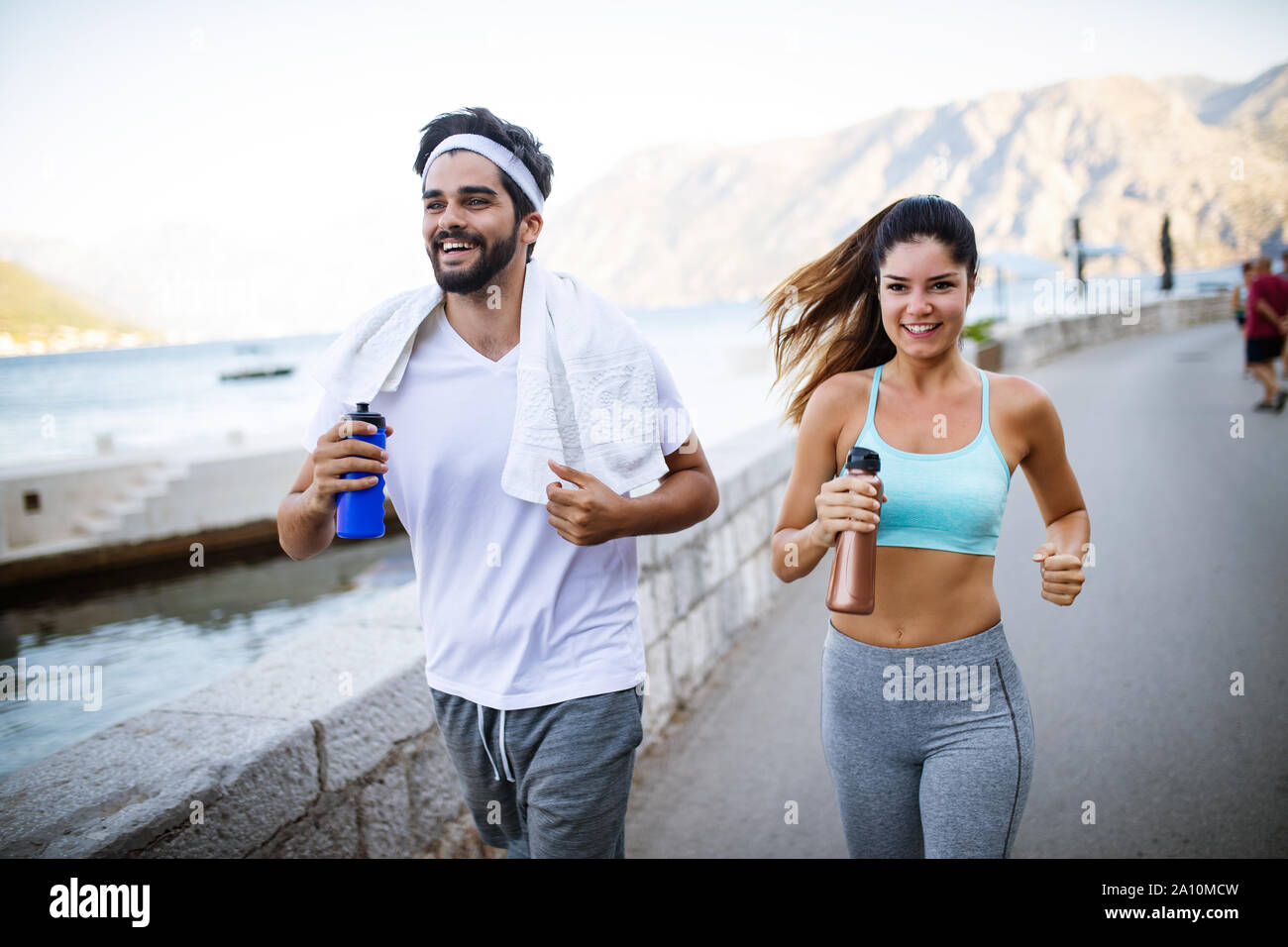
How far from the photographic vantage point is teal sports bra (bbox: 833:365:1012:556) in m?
1.88

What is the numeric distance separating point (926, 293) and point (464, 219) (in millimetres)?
950

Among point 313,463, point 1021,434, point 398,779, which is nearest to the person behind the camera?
point 313,463

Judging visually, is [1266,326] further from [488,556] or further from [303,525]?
[303,525]

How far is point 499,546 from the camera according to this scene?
1.96m

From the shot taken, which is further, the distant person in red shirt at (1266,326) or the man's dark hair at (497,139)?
the distant person in red shirt at (1266,326)

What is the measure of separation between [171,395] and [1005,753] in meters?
68.2

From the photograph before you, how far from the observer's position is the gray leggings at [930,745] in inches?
73.0

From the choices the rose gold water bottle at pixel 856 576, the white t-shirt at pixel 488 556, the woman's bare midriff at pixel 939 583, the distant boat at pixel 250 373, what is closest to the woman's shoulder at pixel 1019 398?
the woman's bare midriff at pixel 939 583

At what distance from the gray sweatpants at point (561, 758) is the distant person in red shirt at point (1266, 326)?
40.9 ft

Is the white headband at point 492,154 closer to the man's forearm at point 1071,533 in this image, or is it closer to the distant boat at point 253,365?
the man's forearm at point 1071,533

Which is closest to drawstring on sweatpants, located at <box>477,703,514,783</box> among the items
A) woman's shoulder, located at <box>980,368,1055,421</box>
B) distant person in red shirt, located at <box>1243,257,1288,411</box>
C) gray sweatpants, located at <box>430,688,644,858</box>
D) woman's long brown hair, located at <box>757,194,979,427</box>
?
gray sweatpants, located at <box>430,688,644,858</box>
